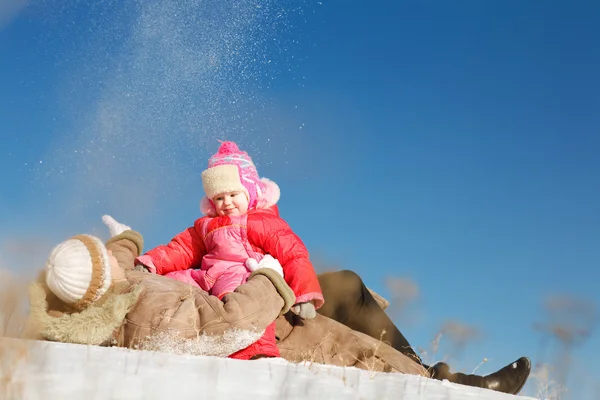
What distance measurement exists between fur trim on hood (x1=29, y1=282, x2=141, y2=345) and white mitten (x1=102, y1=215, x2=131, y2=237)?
66.0 inches

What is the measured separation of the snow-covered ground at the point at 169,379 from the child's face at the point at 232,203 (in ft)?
7.96

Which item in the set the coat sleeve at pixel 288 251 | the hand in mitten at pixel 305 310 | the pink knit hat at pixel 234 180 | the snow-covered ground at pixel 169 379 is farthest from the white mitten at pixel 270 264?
the snow-covered ground at pixel 169 379

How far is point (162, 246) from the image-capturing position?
5.83 meters

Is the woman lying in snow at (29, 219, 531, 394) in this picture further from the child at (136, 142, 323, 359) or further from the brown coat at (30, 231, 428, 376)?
the child at (136, 142, 323, 359)

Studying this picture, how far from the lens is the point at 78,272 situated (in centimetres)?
414

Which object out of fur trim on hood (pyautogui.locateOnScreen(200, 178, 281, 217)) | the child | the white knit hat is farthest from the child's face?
the white knit hat

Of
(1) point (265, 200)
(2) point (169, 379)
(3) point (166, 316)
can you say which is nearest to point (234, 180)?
(1) point (265, 200)

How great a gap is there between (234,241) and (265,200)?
580 mm

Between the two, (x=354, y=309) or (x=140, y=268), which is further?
(x=354, y=309)

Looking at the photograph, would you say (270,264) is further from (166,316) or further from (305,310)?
(166,316)

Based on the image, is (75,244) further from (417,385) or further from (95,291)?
(417,385)

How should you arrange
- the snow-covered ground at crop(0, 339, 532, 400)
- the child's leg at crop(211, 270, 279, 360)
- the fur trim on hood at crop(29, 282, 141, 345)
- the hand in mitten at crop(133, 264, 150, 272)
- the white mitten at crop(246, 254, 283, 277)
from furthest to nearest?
the hand in mitten at crop(133, 264, 150, 272) → the white mitten at crop(246, 254, 283, 277) → the child's leg at crop(211, 270, 279, 360) → the fur trim on hood at crop(29, 282, 141, 345) → the snow-covered ground at crop(0, 339, 532, 400)

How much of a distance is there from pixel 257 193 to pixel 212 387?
10.2 ft

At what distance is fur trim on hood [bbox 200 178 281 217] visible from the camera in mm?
5855
